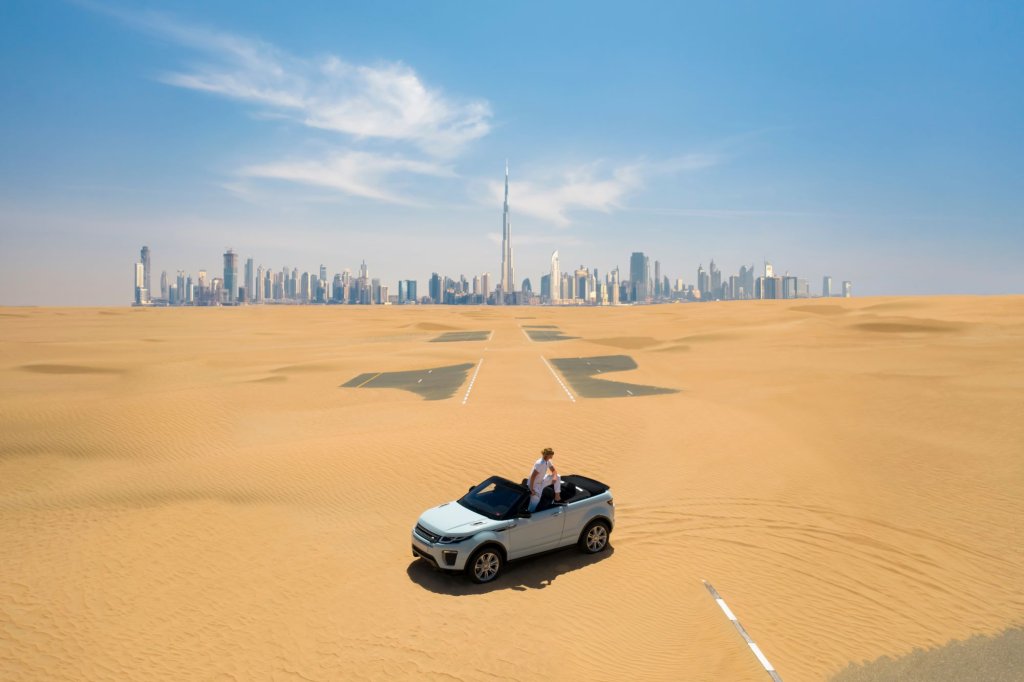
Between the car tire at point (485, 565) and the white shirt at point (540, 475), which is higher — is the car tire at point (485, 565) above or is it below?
below

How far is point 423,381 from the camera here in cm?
3475

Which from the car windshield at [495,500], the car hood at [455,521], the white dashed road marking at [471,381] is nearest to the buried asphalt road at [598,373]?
the white dashed road marking at [471,381]

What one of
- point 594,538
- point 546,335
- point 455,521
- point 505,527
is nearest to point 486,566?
point 505,527

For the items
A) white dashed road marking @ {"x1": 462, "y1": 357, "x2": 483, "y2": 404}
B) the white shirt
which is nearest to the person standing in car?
the white shirt

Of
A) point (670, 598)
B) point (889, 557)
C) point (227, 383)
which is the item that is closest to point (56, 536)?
point (670, 598)

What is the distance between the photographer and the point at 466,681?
7.68 m

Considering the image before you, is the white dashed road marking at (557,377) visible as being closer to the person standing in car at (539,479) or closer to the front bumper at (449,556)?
the person standing in car at (539,479)

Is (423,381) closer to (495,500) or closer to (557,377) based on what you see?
(557,377)

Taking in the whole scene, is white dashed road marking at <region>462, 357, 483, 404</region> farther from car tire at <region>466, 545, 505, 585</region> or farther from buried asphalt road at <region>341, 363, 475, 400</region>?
car tire at <region>466, 545, 505, 585</region>

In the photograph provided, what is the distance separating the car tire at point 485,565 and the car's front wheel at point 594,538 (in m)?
1.86

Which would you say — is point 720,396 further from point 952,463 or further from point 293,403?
point 293,403

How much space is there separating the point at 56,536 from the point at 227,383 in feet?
69.6

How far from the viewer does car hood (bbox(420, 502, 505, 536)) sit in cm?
1009

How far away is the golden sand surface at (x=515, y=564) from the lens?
337 inches
